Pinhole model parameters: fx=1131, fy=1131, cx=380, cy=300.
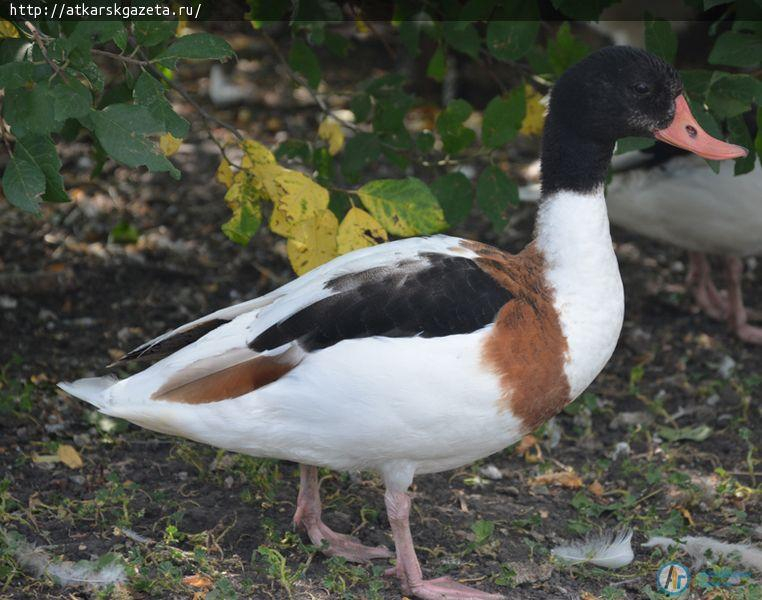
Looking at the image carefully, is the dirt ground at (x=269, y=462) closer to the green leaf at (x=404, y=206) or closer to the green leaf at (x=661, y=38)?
the green leaf at (x=404, y=206)

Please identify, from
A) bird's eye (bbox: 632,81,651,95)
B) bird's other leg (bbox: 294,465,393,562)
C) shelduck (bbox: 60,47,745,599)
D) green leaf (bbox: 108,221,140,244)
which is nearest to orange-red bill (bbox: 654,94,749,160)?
shelduck (bbox: 60,47,745,599)

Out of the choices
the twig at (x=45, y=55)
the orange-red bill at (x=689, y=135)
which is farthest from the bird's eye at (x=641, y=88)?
the twig at (x=45, y=55)

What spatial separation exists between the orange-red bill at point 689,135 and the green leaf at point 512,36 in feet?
2.61

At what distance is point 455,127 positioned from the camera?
4355mm

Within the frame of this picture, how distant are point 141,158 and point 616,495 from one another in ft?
7.19

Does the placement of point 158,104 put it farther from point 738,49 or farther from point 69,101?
point 738,49

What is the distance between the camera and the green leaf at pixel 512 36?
Result: 4.27 metres

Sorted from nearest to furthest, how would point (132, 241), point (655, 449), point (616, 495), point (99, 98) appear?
point (99, 98), point (616, 495), point (655, 449), point (132, 241)

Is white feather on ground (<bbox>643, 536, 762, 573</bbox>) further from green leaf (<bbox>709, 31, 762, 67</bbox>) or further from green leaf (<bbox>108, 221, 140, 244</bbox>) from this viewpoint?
green leaf (<bbox>108, 221, 140, 244</bbox>)

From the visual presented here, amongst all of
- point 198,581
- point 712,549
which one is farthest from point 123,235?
point 712,549

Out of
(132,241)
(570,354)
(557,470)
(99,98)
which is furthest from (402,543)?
(132,241)

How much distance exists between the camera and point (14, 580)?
329 cm

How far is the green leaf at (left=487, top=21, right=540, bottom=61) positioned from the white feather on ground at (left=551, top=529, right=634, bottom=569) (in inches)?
71.8

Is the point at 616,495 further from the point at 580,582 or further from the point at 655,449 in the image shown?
the point at 580,582
